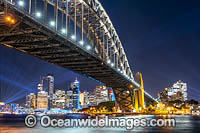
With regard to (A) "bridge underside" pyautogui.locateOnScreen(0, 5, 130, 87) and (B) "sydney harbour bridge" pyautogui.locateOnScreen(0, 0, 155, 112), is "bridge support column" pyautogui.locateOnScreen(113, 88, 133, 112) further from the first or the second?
(A) "bridge underside" pyautogui.locateOnScreen(0, 5, 130, 87)

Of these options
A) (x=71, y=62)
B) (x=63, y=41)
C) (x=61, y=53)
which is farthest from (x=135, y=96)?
(x=63, y=41)

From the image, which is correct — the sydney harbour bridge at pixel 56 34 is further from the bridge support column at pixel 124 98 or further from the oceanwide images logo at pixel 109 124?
the bridge support column at pixel 124 98

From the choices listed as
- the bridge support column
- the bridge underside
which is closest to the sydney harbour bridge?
the bridge underside

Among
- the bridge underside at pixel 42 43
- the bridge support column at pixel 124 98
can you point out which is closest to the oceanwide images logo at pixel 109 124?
the bridge underside at pixel 42 43

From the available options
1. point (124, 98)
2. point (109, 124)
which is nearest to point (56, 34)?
point (109, 124)

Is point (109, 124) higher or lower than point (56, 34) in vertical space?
lower

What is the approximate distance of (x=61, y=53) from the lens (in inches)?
1479

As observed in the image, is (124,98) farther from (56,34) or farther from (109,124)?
(56,34)

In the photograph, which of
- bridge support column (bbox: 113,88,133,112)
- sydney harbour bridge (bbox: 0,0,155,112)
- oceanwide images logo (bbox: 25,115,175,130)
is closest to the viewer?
sydney harbour bridge (bbox: 0,0,155,112)

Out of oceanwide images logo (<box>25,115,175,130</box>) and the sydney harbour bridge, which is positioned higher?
the sydney harbour bridge

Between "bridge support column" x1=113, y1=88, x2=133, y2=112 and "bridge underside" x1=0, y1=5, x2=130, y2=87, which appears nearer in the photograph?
"bridge underside" x1=0, y1=5, x2=130, y2=87

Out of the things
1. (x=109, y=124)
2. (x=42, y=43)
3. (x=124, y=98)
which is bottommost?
(x=109, y=124)

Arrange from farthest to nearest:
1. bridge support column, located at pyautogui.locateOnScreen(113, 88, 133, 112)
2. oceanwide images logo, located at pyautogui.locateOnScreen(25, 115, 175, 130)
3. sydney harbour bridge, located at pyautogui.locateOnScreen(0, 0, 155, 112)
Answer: bridge support column, located at pyautogui.locateOnScreen(113, 88, 133, 112)
oceanwide images logo, located at pyautogui.locateOnScreen(25, 115, 175, 130)
sydney harbour bridge, located at pyautogui.locateOnScreen(0, 0, 155, 112)

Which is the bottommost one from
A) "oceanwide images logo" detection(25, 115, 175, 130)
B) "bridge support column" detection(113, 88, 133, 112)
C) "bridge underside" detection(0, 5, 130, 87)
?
"oceanwide images logo" detection(25, 115, 175, 130)
